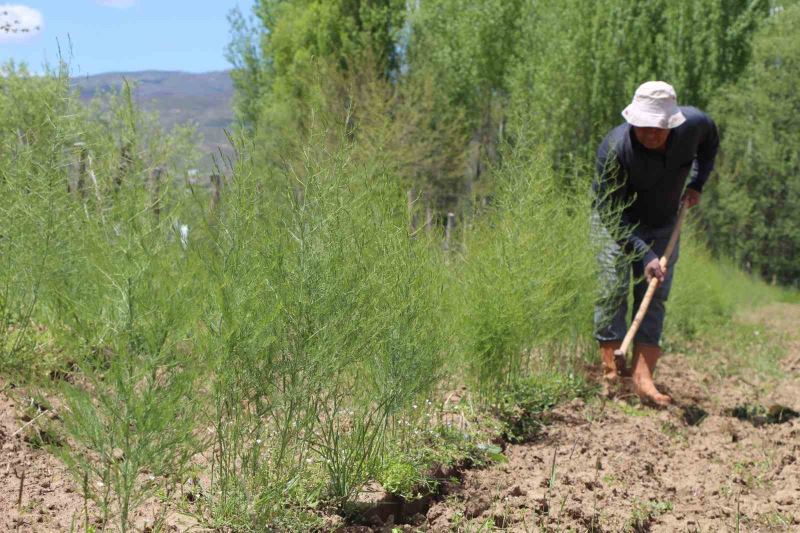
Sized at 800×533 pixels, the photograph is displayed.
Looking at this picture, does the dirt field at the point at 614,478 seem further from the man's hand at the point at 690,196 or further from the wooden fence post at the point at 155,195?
the man's hand at the point at 690,196

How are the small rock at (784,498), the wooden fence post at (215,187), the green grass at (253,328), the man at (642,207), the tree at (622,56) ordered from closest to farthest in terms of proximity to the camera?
1. the green grass at (253,328)
2. the wooden fence post at (215,187)
3. the small rock at (784,498)
4. the man at (642,207)
5. the tree at (622,56)

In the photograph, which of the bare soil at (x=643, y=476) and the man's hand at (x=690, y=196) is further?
the man's hand at (x=690, y=196)

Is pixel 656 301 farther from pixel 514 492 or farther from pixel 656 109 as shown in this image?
pixel 514 492

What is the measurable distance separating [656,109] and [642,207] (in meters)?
0.75

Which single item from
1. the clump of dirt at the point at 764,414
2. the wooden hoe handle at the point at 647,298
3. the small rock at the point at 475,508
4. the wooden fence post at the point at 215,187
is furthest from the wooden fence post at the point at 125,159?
the clump of dirt at the point at 764,414

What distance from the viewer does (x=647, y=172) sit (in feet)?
17.4

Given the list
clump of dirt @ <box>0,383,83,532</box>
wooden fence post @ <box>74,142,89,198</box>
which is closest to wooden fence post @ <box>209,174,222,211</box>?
wooden fence post @ <box>74,142,89,198</box>

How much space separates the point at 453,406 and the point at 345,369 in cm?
164

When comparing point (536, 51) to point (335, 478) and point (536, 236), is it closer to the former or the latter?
point (536, 236)

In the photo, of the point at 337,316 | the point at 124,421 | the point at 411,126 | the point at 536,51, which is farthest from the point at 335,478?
the point at 536,51

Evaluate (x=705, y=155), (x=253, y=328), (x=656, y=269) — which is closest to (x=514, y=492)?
(x=253, y=328)

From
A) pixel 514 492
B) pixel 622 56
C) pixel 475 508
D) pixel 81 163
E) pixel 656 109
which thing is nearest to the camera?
pixel 475 508

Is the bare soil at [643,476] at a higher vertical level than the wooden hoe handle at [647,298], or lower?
lower

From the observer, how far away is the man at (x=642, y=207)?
519cm
